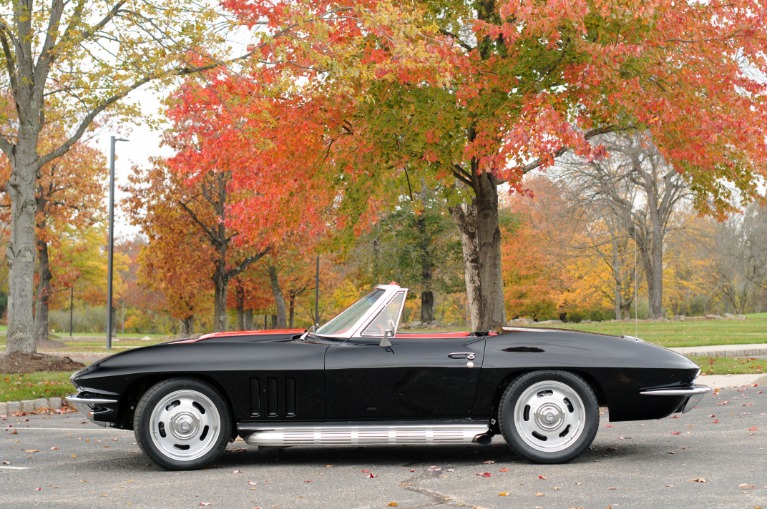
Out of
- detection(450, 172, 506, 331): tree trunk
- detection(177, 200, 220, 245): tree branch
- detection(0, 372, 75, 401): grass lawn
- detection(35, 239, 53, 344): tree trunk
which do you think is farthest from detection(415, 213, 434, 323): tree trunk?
detection(0, 372, 75, 401): grass lawn

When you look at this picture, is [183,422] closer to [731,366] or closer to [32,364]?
[32,364]

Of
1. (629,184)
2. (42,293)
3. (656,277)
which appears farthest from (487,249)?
(629,184)

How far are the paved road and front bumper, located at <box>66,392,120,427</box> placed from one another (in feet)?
1.26

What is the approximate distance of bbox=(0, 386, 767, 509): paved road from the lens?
5.54 metres

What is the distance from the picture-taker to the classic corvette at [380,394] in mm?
6789

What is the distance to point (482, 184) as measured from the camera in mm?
17484

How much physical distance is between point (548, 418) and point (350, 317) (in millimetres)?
1695

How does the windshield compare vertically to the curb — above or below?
above

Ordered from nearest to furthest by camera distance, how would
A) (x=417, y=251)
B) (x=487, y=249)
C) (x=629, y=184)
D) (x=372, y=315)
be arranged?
(x=372, y=315) < (x=487, y=249) < (x=629, y=184) < (x=417, y=251)

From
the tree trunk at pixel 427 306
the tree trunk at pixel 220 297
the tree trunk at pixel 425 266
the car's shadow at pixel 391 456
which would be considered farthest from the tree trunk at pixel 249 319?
the car's shadow at pixel 391 456

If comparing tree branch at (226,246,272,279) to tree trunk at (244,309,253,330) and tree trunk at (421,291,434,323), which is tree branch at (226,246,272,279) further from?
tree trunk at (244,309,253,330)

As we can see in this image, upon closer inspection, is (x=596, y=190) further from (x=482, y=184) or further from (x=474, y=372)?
(x=474, y=372)

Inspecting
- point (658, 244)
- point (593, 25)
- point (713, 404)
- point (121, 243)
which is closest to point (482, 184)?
point (593, 25)

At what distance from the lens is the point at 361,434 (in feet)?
22.3
